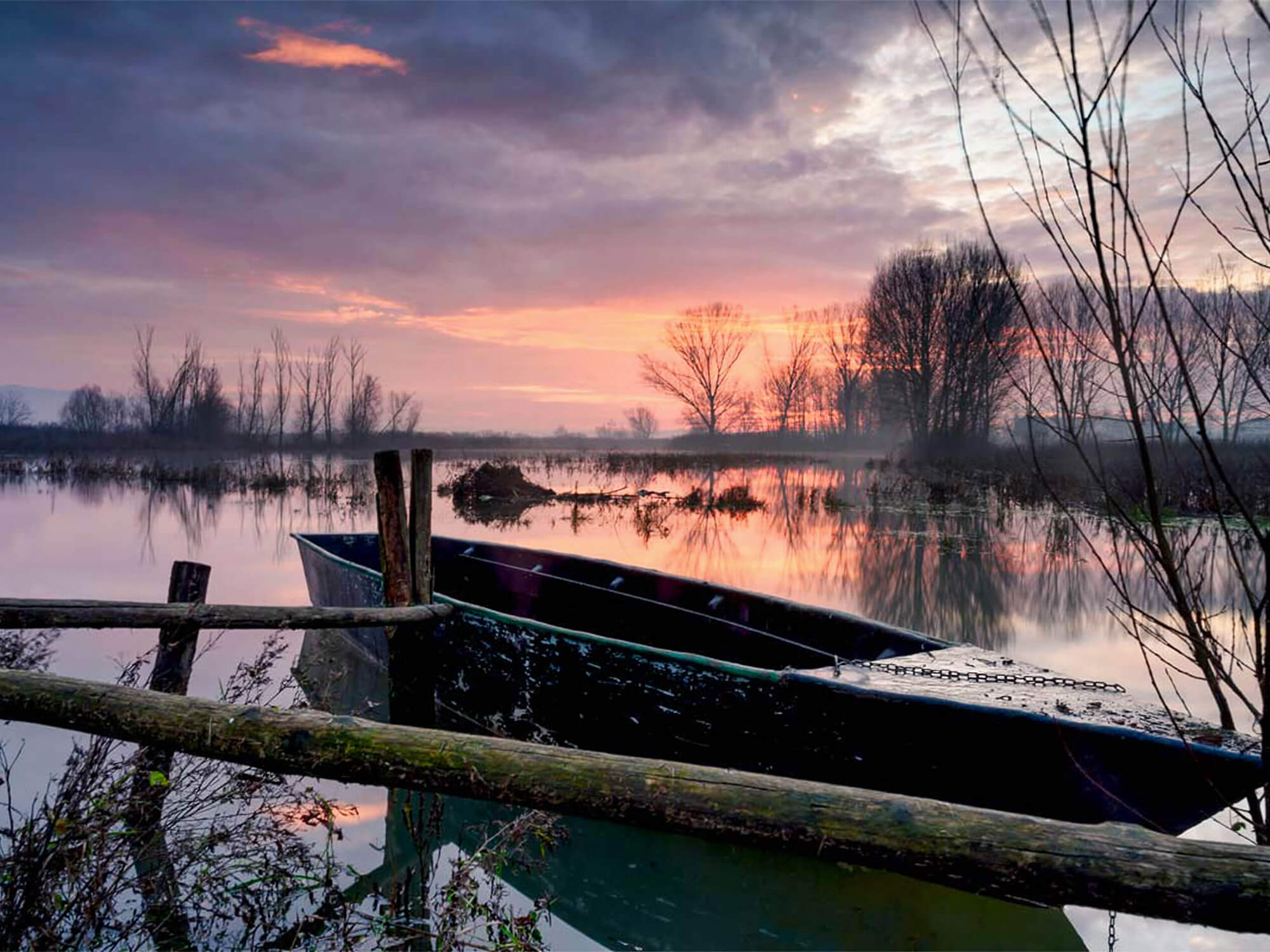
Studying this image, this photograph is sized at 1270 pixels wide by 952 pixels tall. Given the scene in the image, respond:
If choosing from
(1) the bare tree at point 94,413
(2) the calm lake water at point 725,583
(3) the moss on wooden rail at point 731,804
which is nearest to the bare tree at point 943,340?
(2) the calm lake water at point 725,583

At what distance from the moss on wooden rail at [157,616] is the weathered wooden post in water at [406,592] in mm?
613

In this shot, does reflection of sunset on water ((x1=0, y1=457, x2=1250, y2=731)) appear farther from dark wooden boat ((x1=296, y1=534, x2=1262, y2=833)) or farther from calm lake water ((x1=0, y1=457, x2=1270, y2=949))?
dark wooden boat ((x1=296, y1=534, x2=1262, y2=833))

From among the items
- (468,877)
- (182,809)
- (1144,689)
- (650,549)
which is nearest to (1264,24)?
(468,877)

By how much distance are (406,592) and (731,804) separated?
4473mm

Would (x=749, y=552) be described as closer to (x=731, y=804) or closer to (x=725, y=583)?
(x=725, y=583)

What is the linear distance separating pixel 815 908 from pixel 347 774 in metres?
2.92

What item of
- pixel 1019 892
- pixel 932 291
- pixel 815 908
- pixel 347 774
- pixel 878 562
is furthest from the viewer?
pixel 932 291

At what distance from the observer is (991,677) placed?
15.9ft

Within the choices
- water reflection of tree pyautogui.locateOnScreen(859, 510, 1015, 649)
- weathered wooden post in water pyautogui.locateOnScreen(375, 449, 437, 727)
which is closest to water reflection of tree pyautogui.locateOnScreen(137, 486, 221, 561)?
weathered wooden post in water pyautogui.locateOnScreen(375, 449, 437, 727)

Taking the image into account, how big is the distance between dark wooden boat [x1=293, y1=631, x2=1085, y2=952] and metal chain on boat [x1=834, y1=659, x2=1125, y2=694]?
117 centimetres

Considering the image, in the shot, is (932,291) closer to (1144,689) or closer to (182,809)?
(1144,689)

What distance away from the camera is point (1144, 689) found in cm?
841

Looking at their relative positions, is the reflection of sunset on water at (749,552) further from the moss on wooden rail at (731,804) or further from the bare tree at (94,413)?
the bare tree at (94,413)

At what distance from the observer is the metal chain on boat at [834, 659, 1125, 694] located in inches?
183
